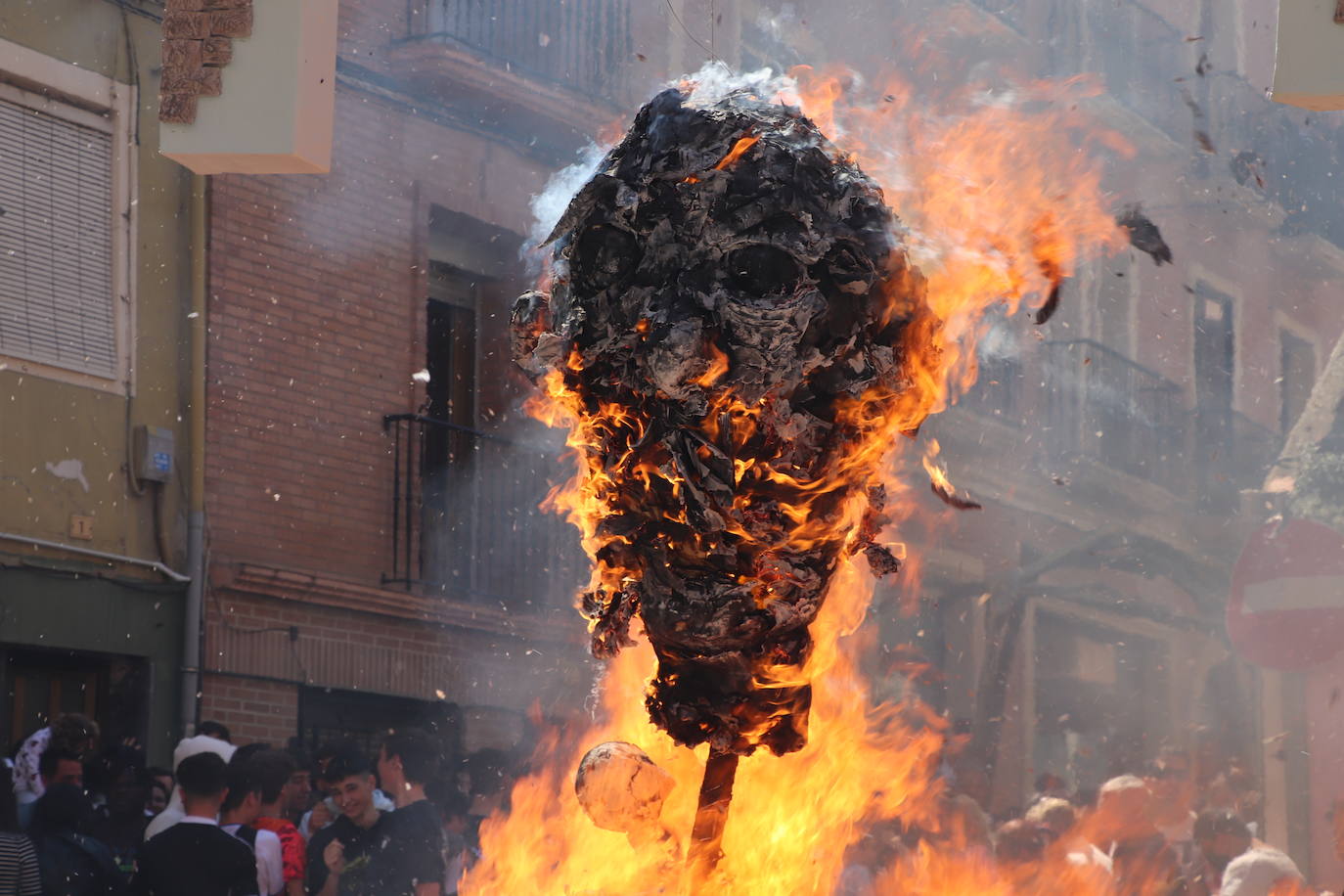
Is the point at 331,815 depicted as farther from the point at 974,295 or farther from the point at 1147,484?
the point at 1147,484

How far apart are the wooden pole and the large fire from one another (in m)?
0.05

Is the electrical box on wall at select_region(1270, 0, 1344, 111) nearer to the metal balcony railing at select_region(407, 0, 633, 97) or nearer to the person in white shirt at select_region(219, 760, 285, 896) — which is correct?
the person in white shirt at select_region(219, 760, 285, 896)

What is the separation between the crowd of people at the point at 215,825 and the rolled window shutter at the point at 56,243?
210 centimetres

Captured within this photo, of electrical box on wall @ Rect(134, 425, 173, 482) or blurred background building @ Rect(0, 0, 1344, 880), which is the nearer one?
blurred background building @ Rect(0, 0, 1344, 880)

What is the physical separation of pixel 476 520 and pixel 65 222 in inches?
121

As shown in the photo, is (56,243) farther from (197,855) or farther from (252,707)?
(197,855)

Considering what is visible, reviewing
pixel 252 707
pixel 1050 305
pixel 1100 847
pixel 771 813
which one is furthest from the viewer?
pixel 252 707

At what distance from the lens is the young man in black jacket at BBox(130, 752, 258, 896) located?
5.94 meters

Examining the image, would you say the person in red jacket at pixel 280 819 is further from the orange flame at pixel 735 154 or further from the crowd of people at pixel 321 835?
the orange flame at pixel 735 154

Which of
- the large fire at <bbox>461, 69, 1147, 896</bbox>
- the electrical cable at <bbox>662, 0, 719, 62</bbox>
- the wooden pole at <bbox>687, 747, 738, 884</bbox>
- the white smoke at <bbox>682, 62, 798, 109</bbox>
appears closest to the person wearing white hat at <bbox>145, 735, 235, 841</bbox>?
the large fire at <bbox>461, 69, 1147, 896</bbox>

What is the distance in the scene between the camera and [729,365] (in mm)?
3867

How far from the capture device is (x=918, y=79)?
1407 cm

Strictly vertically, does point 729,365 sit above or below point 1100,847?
above

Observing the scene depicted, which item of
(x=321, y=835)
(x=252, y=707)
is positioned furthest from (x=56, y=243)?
(x=321, y=835)
